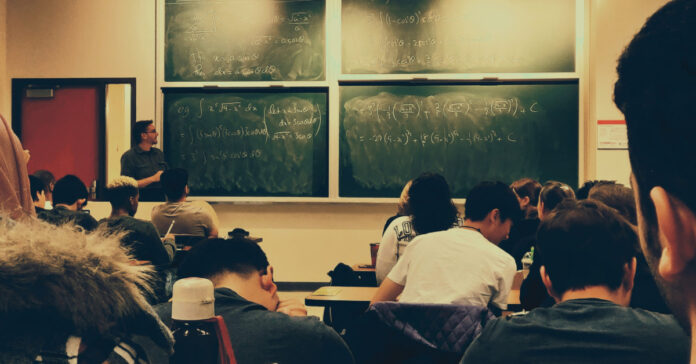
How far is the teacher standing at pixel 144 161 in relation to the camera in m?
6.14

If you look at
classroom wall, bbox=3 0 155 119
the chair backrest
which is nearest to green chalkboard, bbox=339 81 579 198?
classroom wall, bbox=3 0 155 119

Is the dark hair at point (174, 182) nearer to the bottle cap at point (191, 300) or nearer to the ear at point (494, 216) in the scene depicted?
the ear at point (494, 216)

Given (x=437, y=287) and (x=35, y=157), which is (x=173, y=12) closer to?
(x=35, y=157)

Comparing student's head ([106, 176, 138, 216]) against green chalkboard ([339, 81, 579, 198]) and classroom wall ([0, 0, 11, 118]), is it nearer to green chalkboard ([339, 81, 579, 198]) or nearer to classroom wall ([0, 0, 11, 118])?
green chalkboard ([339, 81, 579, 198])

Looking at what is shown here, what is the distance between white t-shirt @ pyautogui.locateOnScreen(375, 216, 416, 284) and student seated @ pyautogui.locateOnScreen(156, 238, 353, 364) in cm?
170

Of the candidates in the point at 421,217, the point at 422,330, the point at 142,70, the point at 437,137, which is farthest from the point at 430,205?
the point at 142,70

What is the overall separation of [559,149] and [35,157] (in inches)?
201

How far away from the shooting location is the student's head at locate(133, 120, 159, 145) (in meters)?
6.13

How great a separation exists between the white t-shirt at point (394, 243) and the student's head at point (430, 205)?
5cm

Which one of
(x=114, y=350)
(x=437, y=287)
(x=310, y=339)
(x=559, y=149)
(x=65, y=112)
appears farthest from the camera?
(x=65, y=112)

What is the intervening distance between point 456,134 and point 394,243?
2836 millimetres

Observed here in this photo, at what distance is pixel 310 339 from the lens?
1.79m

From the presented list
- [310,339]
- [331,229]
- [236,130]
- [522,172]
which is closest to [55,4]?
[236,130]

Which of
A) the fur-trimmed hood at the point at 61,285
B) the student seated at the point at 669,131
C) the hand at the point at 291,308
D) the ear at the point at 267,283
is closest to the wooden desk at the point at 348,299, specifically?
the hand at the point at 291,308
